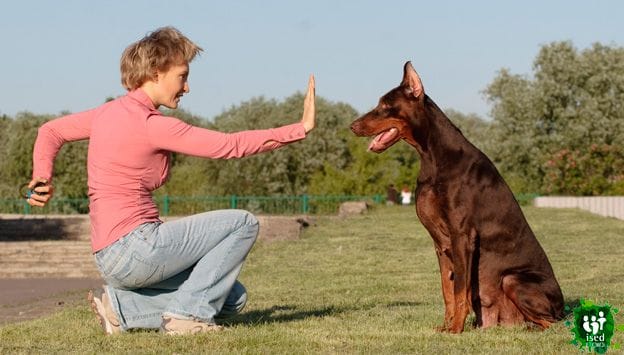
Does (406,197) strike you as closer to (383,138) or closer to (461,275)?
(383,138)

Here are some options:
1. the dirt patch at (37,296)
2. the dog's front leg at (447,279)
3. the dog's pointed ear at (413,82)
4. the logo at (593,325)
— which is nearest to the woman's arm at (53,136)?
the dog's pointed ear at (413,82)

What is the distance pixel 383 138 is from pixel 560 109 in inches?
2257

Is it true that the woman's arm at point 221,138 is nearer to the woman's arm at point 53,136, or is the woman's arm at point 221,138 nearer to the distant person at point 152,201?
the distant person at point 152,201

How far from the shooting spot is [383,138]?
695 centimetres

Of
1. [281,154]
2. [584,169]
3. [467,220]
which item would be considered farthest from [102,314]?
[281,154]

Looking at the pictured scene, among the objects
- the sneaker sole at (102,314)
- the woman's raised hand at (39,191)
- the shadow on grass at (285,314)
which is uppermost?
the woman's raised hand at (39,191)

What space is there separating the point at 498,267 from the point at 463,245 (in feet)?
1.13

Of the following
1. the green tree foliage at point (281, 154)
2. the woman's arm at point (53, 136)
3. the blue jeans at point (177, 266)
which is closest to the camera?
the blue jeans at point (177, 266)

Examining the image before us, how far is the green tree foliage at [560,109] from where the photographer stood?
6138 centimetres

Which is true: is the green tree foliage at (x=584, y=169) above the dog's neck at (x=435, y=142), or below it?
above

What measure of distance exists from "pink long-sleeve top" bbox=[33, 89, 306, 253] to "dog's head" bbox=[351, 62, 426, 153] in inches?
27.8

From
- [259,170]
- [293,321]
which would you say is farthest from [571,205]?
[293,321]

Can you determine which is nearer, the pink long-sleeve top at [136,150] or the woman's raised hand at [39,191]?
the pink long-sleeve top at [136,150]

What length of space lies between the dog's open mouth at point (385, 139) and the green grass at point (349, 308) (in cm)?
122
